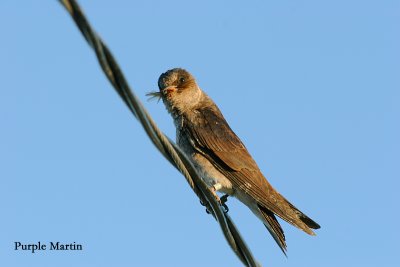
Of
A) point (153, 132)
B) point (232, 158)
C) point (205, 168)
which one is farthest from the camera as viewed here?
point (232, 158)

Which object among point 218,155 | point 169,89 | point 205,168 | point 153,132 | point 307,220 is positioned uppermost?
point 169,89

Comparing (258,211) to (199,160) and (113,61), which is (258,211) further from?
(113,61)

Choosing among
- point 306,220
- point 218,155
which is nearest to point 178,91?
point 218,155

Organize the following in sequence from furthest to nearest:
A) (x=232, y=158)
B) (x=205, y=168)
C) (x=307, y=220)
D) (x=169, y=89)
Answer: (x=169, y=89)
(x=232, y=158)
(x=205, y=168)
(x=307, y=220)

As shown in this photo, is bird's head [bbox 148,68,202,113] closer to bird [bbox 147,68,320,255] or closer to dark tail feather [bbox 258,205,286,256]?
bird [bbox 147,68,320,255]

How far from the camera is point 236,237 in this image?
4027 mm

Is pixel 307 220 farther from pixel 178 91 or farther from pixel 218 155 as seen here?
pixel 178 91

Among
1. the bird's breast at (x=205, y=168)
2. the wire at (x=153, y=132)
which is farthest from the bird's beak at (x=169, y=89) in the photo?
the wire at (x=153, y=132)

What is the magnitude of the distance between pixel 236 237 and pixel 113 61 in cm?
162

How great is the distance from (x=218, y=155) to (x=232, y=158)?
180mm

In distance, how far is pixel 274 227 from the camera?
22.2ft

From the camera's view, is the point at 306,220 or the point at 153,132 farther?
the point at 306,220

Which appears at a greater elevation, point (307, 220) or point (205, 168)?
point (205, 168)

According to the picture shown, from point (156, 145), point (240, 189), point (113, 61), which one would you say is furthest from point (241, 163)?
point (113, 61)
